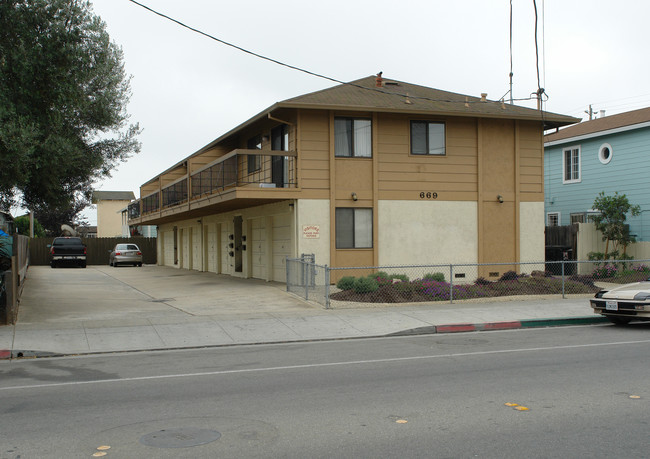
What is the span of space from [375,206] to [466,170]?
12.3 ft

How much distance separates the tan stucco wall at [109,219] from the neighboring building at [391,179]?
5883 cm

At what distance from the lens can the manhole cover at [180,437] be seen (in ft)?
17.7

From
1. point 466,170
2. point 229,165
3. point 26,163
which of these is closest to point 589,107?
point 466,170

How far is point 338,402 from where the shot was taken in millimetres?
6820

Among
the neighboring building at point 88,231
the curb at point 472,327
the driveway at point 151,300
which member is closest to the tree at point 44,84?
the driveway at point 151,300

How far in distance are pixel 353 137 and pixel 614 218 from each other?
37.3 ft

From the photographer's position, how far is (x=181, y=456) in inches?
199

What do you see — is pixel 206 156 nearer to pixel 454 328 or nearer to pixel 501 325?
pixel 454 328

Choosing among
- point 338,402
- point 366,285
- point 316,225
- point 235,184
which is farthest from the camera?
point 235,184

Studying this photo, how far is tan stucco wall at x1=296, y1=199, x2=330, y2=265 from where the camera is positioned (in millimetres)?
19812

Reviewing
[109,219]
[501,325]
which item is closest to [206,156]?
[501,325]

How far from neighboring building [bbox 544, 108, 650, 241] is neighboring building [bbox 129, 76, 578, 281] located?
5423 mm

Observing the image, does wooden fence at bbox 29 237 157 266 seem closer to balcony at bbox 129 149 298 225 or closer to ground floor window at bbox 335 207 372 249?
balcony at bbox 129 149 298 225

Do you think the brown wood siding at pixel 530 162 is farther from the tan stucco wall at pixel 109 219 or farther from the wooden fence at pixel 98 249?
the tan stucco wall at pixel 109 219
